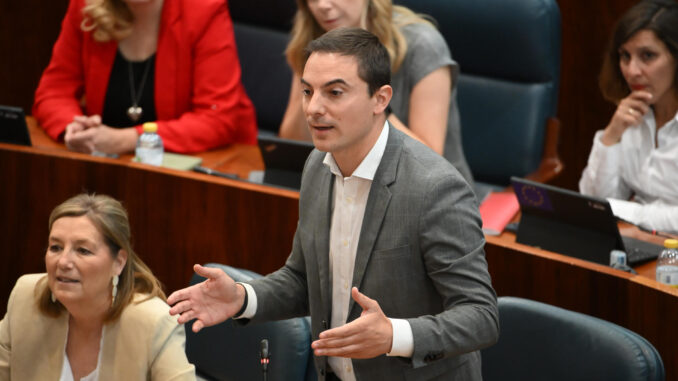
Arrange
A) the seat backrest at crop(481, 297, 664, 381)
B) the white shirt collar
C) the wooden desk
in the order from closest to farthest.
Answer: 1. the white shirt collar
2. the seat backrest at crop(481, 297, 664, 381)
3. the wooden desk

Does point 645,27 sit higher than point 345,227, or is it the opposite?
point 645,27

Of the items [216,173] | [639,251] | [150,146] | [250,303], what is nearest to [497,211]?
[639,251]

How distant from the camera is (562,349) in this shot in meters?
1.79

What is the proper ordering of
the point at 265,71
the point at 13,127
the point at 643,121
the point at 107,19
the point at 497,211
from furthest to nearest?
the point at 265,71 < the point at 107,19 < the point at 13,127 < the point at 643,121 < the point at 497,211

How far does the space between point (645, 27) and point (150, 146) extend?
1328 mm

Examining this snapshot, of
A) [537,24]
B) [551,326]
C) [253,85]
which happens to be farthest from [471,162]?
[551,326]

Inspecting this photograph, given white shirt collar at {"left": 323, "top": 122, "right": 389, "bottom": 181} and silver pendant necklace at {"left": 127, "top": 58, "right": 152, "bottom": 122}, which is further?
silver pendant necklace at {"left": 127, "top": 58, "right": 152, "bottom": 122}

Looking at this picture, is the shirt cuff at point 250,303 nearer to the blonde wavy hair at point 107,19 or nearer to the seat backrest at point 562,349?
the seat backrest at point 562,349

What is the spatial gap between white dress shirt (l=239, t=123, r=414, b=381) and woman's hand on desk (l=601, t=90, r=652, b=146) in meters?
1.18

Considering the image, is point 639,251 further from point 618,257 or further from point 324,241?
point 324,241

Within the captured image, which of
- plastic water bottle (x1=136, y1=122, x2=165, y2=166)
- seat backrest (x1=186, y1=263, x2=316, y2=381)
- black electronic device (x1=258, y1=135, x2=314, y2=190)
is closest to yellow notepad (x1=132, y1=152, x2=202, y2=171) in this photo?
plastic water bottle (x1=136, y1=122, x2=165, y2=166)

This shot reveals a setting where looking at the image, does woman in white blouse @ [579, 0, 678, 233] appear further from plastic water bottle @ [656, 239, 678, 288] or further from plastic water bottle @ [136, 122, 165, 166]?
plastic water bottle @ [136, 122, 165, 166]

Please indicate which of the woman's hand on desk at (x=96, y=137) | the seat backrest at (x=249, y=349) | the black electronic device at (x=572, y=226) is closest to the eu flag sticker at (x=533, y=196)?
the black electronic device at (x=572, y=226)

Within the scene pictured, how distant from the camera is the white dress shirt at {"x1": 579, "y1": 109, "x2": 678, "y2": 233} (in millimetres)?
2461
